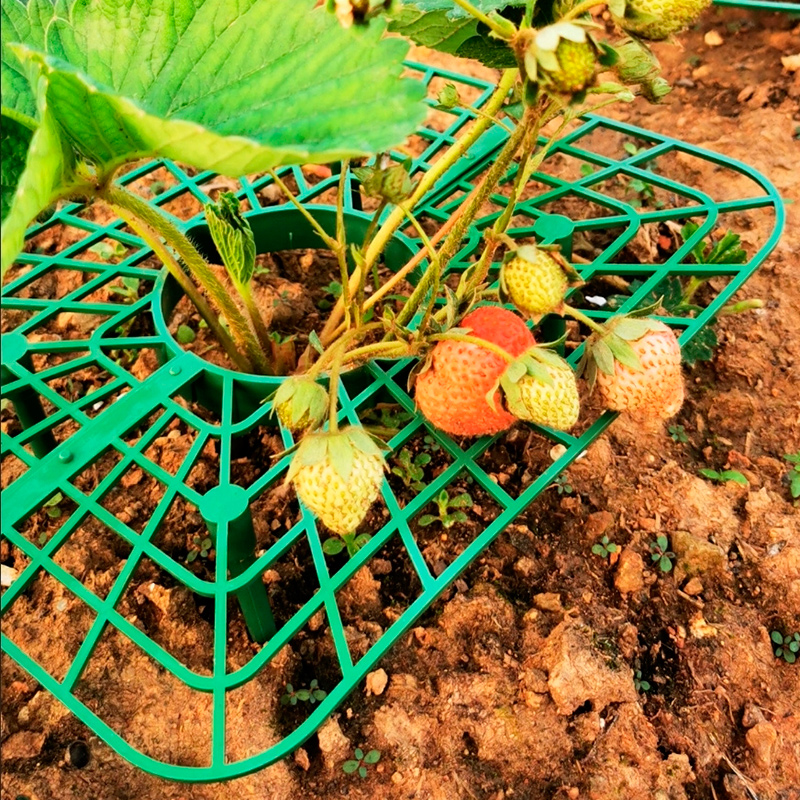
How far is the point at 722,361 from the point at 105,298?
1102mm

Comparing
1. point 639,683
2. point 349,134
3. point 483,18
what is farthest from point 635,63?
point 639,683

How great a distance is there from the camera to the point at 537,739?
110 centimetres

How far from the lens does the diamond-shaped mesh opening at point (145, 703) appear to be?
1083mm

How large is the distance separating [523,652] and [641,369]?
0.43m

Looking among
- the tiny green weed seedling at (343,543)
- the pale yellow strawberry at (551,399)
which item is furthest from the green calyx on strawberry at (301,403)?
the tiny green weed seedling at (343,543)

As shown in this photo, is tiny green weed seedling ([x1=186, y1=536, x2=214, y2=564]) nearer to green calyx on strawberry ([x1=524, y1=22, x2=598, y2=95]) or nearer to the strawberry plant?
the strawberry plant

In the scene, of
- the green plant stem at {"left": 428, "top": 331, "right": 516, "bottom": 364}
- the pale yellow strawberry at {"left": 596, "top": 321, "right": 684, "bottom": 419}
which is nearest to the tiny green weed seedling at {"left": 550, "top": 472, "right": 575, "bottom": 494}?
the pale yellow strawberry at {"left": 596, "top": 321, "right": 684, "bottom": 419}

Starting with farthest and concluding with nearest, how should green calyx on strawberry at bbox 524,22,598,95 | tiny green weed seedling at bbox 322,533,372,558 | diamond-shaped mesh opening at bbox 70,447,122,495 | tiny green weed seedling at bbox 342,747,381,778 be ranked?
diamond-shaped mesh opening at bbox 70,447,122,495, tiny green weed seedling at bbox 322,533,372,558, tiny green weed seedling at bbox 342,747,381,778, green calyx on strawberry at bbox 524,22,598,95

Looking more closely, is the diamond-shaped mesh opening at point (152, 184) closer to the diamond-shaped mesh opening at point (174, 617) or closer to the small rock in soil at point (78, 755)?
the diamond-shaped mesh opening at point (174, 617)

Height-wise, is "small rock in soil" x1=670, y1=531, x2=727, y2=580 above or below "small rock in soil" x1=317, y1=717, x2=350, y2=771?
below

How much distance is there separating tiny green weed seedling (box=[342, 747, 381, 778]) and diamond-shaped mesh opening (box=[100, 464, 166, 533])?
17.9 inches

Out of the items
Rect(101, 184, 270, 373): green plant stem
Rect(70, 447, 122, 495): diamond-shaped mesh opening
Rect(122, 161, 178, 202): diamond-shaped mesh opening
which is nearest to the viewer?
Rect(101, 184, 270, 373): green plant stem

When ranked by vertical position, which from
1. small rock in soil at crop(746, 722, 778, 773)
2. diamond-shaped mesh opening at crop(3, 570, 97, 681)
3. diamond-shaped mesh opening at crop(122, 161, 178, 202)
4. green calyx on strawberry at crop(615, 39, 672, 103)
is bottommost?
small rock in soil at crop(746, 722, 778, 773)

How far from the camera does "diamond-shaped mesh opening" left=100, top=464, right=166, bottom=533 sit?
129 cm
